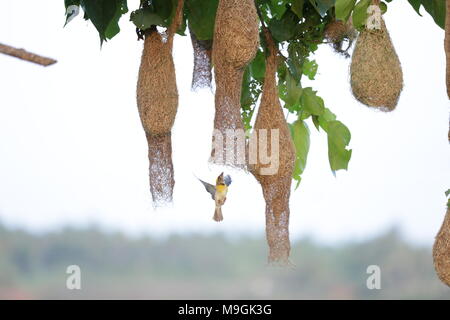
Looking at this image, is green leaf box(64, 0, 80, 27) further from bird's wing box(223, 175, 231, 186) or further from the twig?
the twig

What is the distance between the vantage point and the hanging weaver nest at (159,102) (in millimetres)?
1062

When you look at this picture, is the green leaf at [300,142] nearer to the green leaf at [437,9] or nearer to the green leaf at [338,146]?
the green leaf at [338,146]

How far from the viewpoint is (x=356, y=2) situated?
1.10 metres

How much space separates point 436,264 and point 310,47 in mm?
398

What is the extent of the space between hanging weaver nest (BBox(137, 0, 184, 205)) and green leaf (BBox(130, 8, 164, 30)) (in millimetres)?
17

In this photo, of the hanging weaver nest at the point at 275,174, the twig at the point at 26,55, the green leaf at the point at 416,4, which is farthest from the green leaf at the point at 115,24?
the twig at the point at 26,55

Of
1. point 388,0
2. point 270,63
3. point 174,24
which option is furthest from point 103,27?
point 388,0

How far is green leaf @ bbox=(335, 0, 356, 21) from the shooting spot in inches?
42.3

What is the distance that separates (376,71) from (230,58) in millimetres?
202

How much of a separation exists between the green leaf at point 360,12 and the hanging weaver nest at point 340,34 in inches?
5.5

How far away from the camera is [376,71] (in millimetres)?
1071

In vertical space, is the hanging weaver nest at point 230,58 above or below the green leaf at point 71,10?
below

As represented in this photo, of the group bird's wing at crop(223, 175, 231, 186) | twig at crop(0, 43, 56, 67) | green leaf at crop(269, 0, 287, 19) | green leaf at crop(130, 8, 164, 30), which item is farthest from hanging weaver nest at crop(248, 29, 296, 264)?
twig at crop(0, 43, 56, 67)
